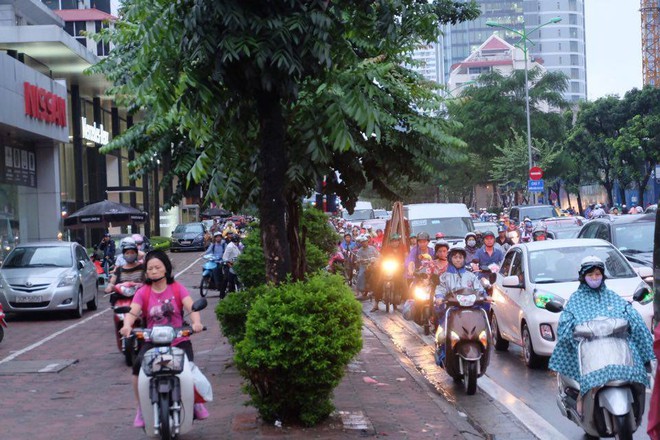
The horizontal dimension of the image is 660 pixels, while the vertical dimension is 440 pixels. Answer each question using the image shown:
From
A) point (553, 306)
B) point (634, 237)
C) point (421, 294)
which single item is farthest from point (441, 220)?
point (553, 306)

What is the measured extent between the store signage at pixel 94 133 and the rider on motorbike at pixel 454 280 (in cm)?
3738

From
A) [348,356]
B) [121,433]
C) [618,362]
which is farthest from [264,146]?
[618,362]

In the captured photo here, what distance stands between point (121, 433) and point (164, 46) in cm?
333

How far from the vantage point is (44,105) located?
35.9 m

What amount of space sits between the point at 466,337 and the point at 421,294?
4.73 m

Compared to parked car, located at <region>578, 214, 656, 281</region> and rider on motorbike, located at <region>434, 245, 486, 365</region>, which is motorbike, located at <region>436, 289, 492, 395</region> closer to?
rider on motorbike, located at <region>434, 245, 486, 365</region>

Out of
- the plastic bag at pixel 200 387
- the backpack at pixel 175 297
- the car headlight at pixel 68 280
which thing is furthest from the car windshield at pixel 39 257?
the plastic bag at pixel 200 387

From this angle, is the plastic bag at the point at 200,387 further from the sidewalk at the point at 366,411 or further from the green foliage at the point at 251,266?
the green foliage at the point at 251,266

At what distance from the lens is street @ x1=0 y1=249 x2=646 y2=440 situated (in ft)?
29.6

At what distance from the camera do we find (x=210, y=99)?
8.20 m

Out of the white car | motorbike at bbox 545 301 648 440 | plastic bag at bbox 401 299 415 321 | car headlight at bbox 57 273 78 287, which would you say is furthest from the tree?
car headlight at bbox 57 273 78 287

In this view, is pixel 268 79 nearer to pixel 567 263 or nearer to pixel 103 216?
pixel 567 263

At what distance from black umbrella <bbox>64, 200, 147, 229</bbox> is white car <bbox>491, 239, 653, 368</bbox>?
22192 mm

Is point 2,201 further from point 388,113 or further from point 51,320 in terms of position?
point 388,113
